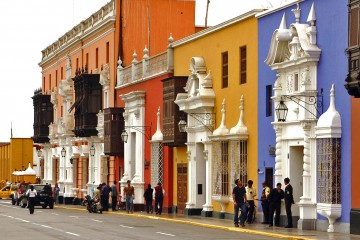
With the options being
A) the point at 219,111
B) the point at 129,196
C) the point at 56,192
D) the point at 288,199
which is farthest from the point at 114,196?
the point at 288,199

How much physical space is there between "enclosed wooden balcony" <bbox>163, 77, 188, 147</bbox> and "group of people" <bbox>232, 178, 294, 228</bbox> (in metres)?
10.1

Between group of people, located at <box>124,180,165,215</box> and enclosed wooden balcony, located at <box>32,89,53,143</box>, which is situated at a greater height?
enclosed wooden balcony, located at <box>32,89,53,143</box>

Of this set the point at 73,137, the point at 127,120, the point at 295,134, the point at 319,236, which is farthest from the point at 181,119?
the point at 73,137

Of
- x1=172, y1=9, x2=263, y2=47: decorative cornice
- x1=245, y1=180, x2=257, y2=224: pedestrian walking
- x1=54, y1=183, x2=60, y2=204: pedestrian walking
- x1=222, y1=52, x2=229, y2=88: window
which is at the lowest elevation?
x1=54, y1=183, x2=60, y2=204: pedestrian walking

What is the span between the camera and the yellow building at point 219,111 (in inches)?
1706

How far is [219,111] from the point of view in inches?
1850

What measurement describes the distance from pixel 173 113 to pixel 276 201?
14.4 meters

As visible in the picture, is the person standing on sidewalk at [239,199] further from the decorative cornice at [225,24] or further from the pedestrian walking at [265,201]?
the decorative cornice at [225,24]

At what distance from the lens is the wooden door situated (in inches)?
2045

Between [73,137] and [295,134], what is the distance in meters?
40.3

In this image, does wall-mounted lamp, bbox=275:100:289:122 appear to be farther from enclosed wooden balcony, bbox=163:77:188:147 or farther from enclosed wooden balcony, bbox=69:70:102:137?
enclosed wooden balcony, bbox=69:70:102:137

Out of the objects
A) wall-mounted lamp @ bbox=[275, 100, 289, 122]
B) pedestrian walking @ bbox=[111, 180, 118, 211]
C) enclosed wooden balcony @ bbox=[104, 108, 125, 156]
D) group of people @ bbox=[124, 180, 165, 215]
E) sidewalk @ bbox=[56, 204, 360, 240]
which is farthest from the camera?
enclosed wooden balcony @ bbox=[104, 108, 125, 156]

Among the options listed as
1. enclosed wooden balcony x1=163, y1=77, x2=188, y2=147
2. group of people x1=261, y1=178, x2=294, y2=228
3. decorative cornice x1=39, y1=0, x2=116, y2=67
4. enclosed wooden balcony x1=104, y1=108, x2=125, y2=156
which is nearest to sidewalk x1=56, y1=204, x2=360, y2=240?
group of people x1=261, y1=178, x2=294, y2=228

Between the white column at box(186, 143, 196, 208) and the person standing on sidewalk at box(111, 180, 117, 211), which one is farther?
the person standing on sidewalk at box(111, 180, 117, 211)
